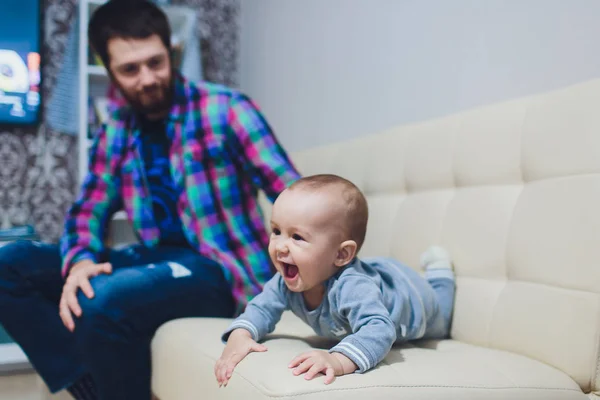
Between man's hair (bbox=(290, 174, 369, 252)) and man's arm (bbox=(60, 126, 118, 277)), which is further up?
man's hair (bbox=(290, 174, 369, 252))

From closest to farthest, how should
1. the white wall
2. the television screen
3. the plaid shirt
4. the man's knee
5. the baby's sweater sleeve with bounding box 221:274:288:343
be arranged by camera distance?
the baby's sweater sleeve with bounding box 221:274:288:343 → the man's knee → the white wall → the plaid shirt → the television screen

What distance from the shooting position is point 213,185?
5.38ft

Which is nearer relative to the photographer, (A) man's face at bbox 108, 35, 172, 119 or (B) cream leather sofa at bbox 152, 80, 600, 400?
(B) cream leather sofa at bbox 152, 80, 600, 400

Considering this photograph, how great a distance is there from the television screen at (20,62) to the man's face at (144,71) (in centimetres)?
147

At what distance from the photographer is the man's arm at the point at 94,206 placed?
1.63m

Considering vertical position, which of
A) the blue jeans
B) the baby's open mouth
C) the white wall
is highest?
the white wall

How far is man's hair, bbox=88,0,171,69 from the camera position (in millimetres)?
1689

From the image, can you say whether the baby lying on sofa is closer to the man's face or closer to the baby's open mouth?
the baby's open mouth

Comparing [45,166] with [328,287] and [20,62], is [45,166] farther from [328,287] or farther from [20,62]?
[328,287]

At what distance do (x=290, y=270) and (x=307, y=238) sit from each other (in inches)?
2.7

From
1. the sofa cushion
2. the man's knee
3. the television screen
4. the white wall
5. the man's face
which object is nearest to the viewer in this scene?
the sofa cushion

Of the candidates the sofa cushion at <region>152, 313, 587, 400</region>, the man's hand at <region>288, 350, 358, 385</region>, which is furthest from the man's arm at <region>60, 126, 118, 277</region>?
the man's hand at <region>288, 350, 358, 385</region>

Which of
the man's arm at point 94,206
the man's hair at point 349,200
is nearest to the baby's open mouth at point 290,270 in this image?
the man's hair at point 349,200

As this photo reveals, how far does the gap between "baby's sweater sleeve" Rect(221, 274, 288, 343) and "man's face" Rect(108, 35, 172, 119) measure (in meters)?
0.73
